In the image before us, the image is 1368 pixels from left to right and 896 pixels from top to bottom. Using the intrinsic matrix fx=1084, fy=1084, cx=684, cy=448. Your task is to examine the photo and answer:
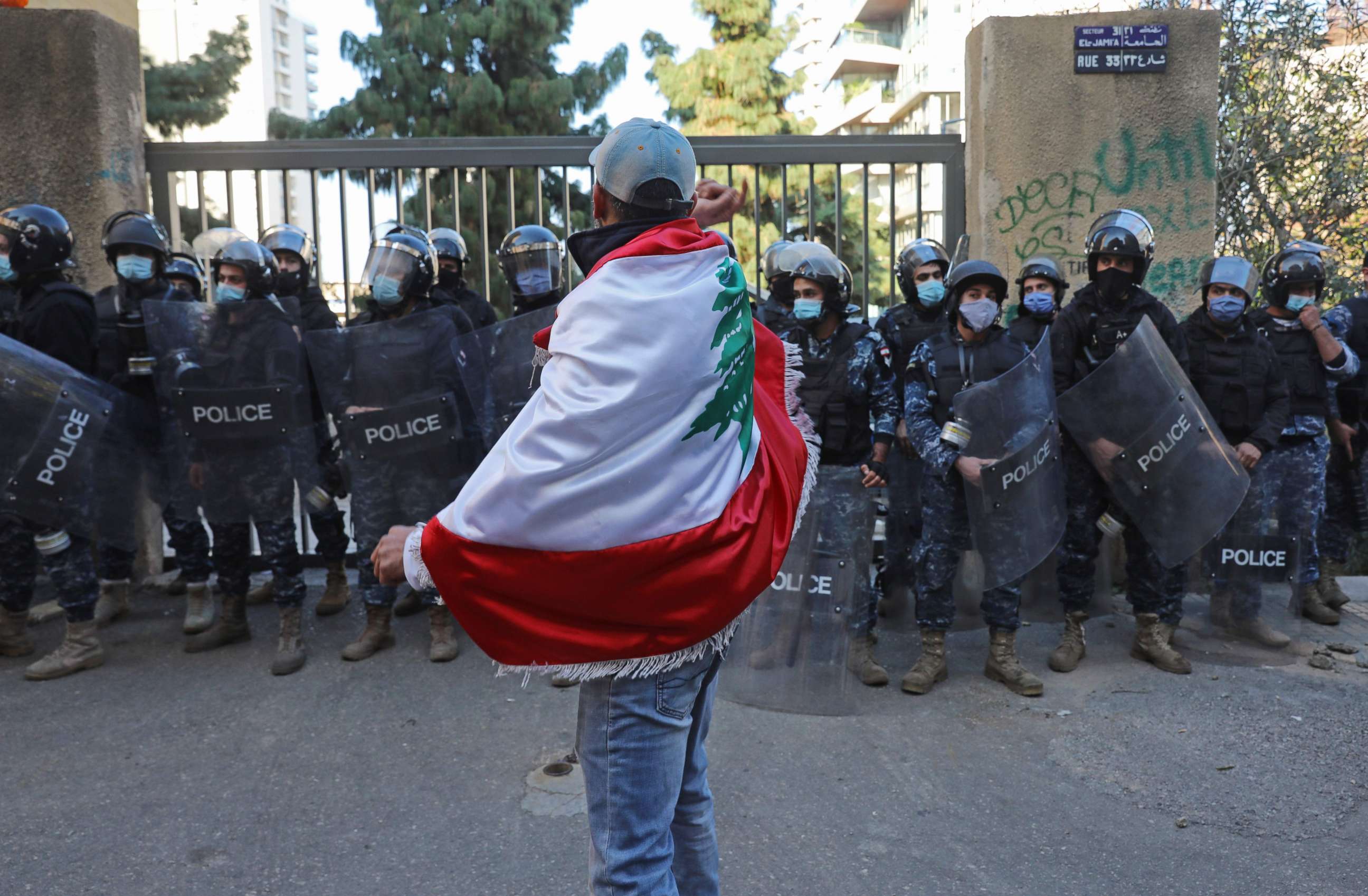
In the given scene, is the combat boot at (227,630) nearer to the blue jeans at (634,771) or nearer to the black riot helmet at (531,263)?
the black riot helmet at (531,263)

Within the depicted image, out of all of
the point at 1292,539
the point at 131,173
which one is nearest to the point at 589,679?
the point at 1292,539

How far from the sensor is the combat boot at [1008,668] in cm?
475

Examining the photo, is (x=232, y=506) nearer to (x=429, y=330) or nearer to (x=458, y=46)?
(x=429, y=330)

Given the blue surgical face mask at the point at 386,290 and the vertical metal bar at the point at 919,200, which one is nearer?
the blue surgical face mask at the point at 386,290

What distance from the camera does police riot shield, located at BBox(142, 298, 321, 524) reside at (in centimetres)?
504

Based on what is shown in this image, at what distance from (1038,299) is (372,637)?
3.75 metres

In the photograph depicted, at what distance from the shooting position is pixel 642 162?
2.12 meters

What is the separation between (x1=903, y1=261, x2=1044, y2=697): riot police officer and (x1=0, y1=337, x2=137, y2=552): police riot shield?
373 cm

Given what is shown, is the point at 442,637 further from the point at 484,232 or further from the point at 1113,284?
the point at 1113,284

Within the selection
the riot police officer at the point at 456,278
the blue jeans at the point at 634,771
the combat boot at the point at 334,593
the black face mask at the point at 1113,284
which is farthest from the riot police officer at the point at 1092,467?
the combat boot at the point at 334,593

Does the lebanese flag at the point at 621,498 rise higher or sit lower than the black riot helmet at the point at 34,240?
lower

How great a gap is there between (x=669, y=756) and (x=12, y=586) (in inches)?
181

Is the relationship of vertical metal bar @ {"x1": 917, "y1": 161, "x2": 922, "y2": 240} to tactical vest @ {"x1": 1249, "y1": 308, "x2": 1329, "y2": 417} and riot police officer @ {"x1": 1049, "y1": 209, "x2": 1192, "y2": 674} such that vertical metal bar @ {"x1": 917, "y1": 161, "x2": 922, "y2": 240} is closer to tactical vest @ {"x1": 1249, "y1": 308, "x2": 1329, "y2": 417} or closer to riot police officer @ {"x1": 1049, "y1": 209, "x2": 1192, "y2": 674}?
riot police officer @ {"x1": 1049, "y1": 209, "x2": 1192, "y2": 674}

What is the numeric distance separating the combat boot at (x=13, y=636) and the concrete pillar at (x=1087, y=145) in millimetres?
5579
